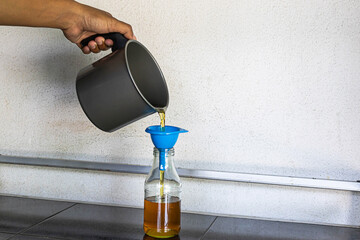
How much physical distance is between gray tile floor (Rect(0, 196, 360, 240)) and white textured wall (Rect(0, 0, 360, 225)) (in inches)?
2.5

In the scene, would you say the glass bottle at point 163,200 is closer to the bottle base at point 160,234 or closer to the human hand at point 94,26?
the bottle base at point 160,234

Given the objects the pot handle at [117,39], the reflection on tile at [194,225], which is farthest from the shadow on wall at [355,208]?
the pot handle at [117,39]

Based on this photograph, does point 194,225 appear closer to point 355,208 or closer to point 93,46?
point 355,208

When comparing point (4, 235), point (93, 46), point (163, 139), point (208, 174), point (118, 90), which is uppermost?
point (93, 46)

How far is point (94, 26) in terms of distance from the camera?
1.20 metres

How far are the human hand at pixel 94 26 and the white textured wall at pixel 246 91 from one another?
7.9 inches

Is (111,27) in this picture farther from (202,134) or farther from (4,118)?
(4,118)

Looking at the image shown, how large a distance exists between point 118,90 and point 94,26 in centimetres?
24

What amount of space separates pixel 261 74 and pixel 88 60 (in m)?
0.52

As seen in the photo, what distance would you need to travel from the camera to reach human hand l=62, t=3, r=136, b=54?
117 centimetres

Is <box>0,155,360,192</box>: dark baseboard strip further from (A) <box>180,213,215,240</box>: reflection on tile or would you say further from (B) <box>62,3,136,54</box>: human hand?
(B) <box>62,3,136,54</box>: human hand

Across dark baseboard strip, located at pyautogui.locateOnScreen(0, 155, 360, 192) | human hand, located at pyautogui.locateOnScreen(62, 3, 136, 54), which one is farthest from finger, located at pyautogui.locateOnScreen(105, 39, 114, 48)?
dark baseboard strip, located at pyautogui.locateOnScreen(0, 155, 360, 192)

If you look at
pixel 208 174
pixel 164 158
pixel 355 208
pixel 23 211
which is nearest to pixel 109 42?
pixel 164 158

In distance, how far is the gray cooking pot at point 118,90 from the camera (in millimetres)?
1039
